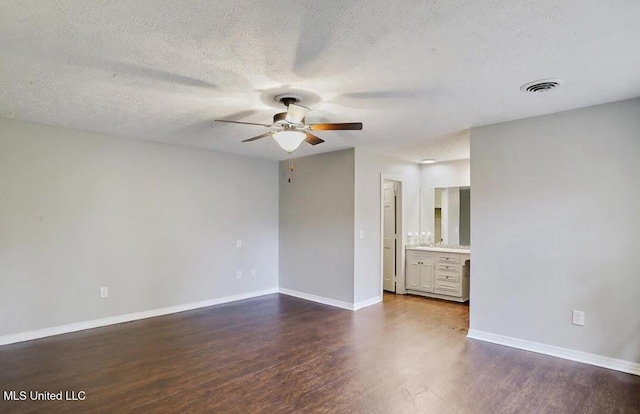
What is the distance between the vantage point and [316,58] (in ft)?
7.54

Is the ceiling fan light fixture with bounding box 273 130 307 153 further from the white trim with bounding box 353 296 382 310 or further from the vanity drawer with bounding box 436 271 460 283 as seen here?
the vanity drawer with bounding box 436 271 460 283

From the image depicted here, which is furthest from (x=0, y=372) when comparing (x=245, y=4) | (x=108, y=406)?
(x=245, y=4)

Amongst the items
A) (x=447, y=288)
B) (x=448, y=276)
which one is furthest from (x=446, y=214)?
(x=447, y=288)

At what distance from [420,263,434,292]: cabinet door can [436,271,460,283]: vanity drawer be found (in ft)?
0.39

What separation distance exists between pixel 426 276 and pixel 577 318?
2743 mm

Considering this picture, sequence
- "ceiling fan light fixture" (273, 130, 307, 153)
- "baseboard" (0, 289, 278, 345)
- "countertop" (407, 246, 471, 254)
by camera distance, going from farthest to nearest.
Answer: "countertop" (407, 246, 471, 254)
"baseboard" (0, 289, 278, 345)
"ceiling fan light fixture" (273, 130, 307, 153)

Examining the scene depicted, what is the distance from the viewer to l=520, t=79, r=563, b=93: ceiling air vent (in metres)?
2.65

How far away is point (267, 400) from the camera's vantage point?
2598 millimetres

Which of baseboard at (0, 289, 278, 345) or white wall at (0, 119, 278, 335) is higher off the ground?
white wall at (0, 119, 278, 335)

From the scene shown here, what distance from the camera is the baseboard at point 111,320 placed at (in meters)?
3.78

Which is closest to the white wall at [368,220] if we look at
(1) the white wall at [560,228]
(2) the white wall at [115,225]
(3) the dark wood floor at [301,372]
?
(3) the dark wood floor at [301,372]

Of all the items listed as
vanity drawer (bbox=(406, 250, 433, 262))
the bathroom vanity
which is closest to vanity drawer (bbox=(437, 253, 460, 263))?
the bathroom vanity

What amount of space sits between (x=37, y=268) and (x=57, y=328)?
0.72 m

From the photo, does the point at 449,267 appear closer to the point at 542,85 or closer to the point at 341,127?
the point at 542,85
